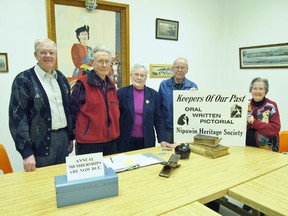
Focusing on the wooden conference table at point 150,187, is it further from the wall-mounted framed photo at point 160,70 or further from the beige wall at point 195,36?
the wall-mounted framed photo at point 160,70

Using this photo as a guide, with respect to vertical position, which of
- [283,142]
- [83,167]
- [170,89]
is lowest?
[283,142]

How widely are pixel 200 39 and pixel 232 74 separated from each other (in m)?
0.85

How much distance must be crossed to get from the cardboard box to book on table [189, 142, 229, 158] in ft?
2.70

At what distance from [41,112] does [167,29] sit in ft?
8.35

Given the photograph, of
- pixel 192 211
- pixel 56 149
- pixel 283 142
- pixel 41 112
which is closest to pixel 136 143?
pixel 56 149

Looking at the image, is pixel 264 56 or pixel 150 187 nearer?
pixel 150 187

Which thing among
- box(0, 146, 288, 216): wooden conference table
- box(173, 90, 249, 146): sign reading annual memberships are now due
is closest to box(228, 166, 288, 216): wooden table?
box(0, 146, 288, 216): wooden conference table

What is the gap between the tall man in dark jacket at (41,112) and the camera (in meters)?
1.63

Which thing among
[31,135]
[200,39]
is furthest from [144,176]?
[200,39]

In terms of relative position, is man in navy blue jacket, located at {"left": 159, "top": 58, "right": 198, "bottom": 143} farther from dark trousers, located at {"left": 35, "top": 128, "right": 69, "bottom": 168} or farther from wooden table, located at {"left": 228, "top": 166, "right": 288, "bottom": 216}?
wooden table, located at {"left": 228, "top": 166, "right": 288, "bottom": 216}

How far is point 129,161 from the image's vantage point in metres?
1.60

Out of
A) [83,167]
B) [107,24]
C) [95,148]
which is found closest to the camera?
[83,167]

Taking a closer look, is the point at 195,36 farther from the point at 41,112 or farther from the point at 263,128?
the point at 41,112

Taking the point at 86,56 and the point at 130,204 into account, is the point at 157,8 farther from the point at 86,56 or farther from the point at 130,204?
the point at 130,204
